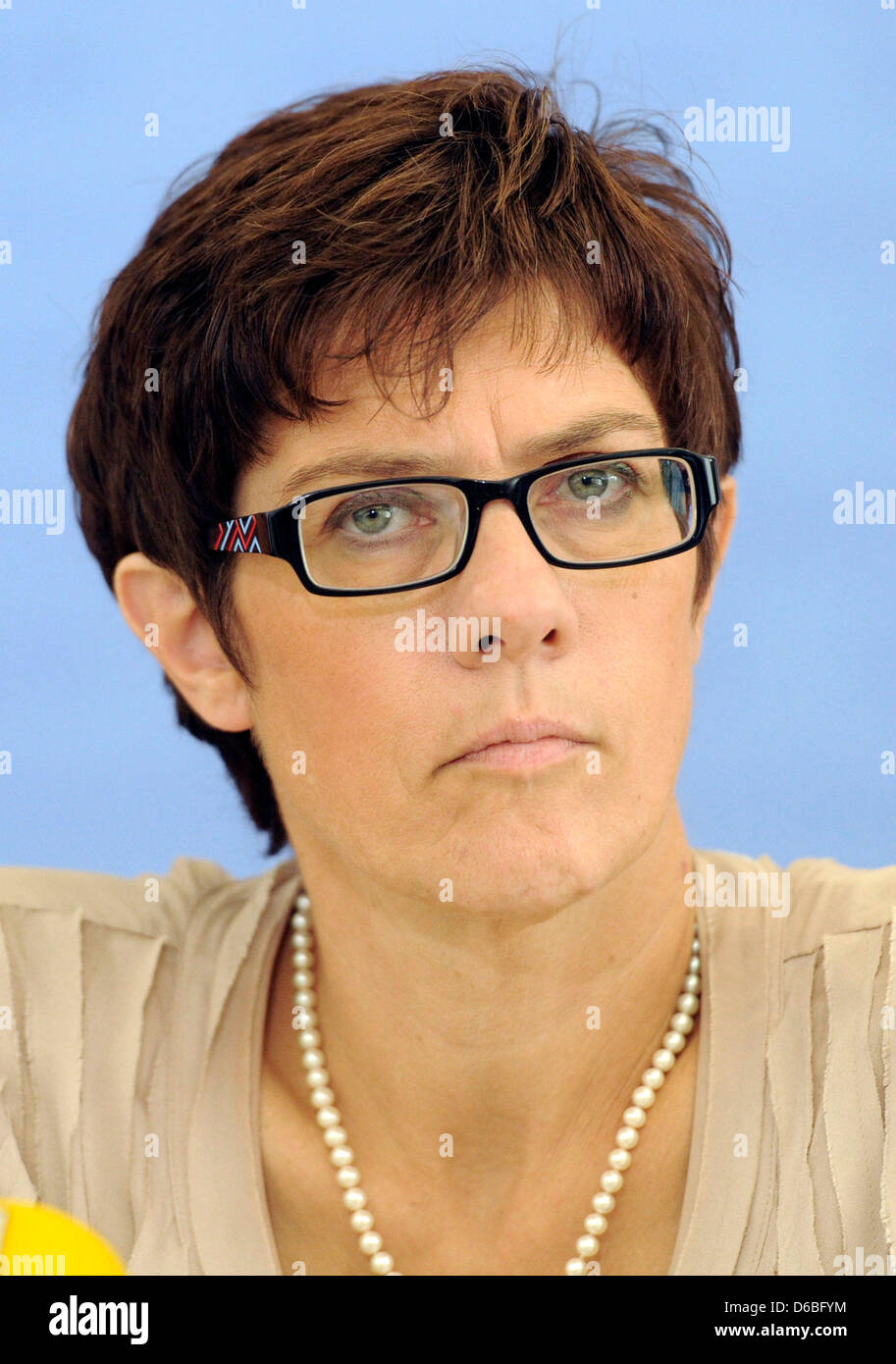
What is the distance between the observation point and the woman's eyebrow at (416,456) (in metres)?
1.63

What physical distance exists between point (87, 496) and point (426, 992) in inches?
31.7

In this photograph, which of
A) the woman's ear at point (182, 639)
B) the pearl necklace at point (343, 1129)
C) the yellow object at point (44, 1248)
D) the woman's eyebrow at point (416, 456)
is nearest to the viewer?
the yellow object at point (44, 1248)

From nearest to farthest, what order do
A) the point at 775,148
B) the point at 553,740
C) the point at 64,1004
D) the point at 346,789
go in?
the point at 553,740 < the point at 346,789 < the point at 64,1004 < the point at 775,148

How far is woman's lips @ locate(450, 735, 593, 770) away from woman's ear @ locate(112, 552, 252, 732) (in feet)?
A: 1.52

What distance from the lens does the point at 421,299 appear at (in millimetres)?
1662

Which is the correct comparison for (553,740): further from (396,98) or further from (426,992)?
(396,98)

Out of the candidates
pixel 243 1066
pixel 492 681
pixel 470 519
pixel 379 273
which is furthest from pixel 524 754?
pixel 243 1066

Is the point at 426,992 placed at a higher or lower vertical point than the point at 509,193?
lower

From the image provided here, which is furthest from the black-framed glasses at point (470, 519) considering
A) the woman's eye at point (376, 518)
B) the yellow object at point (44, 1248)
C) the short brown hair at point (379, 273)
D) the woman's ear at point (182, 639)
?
the yellow object at point (44, 1248)

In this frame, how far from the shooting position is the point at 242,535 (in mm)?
1766

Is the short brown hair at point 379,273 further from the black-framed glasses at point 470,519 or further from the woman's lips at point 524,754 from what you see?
the woman's lips at point 524,754

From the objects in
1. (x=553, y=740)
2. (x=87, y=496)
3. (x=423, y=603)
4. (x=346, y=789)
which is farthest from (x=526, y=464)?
(x=87, y=496)

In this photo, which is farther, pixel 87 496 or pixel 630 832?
pixel 87 496

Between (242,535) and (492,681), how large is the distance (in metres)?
0.37
